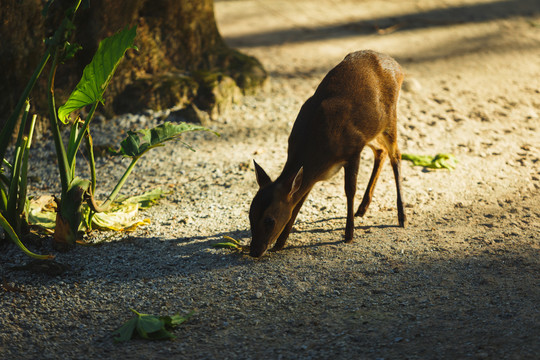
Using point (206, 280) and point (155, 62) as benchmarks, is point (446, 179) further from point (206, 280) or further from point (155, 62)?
point (155, 62)

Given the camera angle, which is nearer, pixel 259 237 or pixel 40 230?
pixel 259 237

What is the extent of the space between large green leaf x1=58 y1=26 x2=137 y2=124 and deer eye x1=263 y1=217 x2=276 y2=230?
1.39m

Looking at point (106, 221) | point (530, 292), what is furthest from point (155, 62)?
point (530, 292)

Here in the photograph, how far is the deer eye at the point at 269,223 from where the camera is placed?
13.8 feet

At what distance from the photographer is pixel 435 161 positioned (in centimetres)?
612

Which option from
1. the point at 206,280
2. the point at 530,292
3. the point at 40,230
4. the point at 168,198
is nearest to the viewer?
the point at 530,292

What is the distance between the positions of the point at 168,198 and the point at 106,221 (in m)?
0.88

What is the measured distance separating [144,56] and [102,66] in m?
3.11

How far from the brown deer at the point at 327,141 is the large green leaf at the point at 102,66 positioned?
1205mm

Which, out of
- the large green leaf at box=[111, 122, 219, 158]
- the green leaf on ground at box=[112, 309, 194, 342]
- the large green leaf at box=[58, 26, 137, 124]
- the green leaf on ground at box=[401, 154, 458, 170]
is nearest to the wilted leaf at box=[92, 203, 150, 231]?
the large green leaf at box=[111, 122, 219, 158]

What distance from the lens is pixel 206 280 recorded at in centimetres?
409

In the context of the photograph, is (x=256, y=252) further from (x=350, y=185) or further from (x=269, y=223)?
(x=350, y=185)

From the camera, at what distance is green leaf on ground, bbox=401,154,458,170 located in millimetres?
6062

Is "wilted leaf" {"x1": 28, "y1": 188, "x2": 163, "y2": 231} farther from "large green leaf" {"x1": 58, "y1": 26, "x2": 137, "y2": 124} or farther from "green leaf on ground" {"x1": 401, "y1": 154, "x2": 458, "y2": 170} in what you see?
"green leaf on ground" {"x1": 401, "y1": 154, "x2": 458, "y2": 170}
